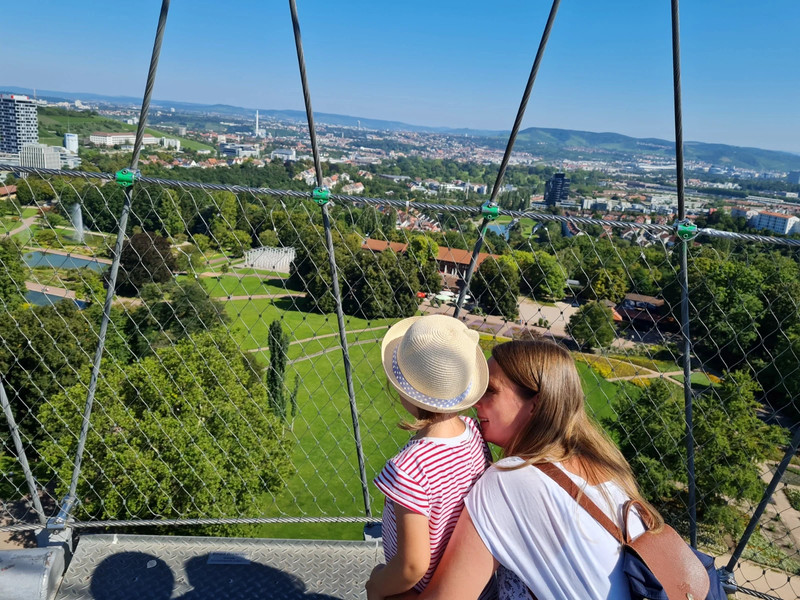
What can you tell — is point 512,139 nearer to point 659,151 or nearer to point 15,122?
point 15,122

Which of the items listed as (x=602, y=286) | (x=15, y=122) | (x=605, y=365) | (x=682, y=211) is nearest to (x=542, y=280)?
(x=682, y=211)

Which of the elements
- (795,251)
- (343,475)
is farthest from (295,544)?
(343,475)

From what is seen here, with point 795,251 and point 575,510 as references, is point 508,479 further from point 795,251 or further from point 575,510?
point 795,251

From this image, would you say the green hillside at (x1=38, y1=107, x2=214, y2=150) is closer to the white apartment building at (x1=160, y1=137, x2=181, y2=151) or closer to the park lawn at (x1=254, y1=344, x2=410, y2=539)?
the white apartment building at (x1=160, y1=137, x2=181, y2=151)

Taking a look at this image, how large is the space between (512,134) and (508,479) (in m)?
1.27

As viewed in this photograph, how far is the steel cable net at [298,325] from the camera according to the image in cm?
230

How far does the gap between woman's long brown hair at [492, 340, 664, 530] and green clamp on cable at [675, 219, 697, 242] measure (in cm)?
88

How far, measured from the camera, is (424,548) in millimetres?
1109

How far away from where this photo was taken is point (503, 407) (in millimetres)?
1261

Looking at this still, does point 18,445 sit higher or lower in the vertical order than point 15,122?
lower

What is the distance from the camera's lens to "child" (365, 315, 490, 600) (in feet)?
3.62

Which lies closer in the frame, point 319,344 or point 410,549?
point 410,549

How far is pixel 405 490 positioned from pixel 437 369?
0.23 metres

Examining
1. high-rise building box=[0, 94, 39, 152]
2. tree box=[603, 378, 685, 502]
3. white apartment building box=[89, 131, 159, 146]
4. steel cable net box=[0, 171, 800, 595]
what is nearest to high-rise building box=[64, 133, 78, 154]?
high-rise building box=[0, 94, 39, 152]
